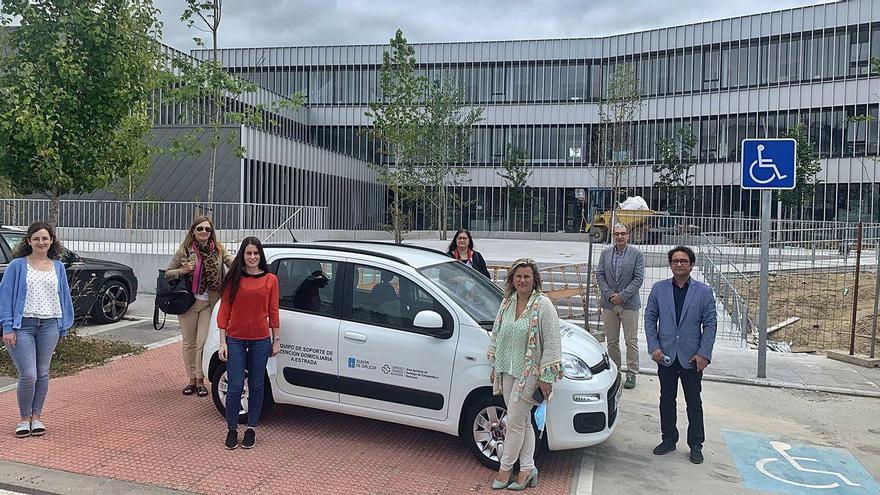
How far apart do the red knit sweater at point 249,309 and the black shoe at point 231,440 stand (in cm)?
86

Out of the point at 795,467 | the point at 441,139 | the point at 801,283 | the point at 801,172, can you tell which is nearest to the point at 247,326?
the point at 795,467

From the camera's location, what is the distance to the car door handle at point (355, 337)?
5.81 metres

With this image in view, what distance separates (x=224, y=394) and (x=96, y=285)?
6192 millimetres

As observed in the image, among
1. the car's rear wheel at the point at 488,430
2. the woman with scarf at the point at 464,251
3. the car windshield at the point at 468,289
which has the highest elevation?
the woman with scarf at the point at 464,251

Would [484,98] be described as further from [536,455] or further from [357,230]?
[536,455]

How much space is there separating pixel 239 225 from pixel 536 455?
12412mm

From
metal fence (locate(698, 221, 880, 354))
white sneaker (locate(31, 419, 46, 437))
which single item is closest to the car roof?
white sneaker (locate(31, 419, 46, 437))

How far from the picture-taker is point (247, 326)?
560 cm

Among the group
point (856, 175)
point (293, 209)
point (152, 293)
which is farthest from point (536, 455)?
point (856, 175)

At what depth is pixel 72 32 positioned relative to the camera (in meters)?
8.50

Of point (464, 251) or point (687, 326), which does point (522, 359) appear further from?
point (464, 251)

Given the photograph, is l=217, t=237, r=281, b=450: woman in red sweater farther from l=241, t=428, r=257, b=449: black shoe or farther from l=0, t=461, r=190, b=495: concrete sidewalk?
l=0, t=461, r=190, b=495: concrete sidewalk

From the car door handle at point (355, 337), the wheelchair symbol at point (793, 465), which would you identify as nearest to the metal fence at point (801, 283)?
the wheelchair symbol at point (793, 465)

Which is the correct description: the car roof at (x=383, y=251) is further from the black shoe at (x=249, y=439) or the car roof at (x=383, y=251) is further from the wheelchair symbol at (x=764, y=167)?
the wheelchair symbol at (x=764, y=167)
